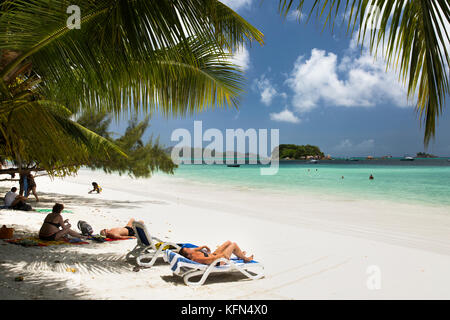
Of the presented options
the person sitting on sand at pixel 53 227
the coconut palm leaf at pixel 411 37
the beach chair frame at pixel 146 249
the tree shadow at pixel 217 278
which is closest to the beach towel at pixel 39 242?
the person sitting on sand at pixel 53 227

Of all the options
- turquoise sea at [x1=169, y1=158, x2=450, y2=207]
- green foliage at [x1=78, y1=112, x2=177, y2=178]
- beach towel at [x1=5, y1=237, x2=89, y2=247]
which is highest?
green foliage at [x1=78, y1=112, x2=177, y2=178]

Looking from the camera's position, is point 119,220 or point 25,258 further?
point 119,220

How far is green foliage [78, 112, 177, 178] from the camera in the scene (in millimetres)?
12977

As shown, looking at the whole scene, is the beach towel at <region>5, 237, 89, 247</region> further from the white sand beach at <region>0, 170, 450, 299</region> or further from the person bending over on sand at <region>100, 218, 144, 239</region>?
the person bending over on sand at <region>100, 218, 144, 239</region>

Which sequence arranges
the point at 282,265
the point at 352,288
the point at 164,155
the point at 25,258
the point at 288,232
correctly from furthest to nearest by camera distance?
1. the point at 164,155
2. the point at 288,232
3. the point at 282,265
4. the point at 25,258
5. the point at 352,288

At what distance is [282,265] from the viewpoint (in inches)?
221

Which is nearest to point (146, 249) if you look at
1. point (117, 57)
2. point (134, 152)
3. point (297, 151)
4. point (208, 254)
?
point (208, 254)

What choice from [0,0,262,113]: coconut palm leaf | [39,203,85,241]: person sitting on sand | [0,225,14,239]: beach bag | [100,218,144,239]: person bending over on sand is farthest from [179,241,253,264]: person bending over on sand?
[0,225,14,239]: beach bag

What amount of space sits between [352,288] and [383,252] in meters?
2.70

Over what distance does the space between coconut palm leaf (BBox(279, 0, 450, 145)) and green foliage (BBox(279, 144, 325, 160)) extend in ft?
417

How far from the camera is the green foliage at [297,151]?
128875 mm
